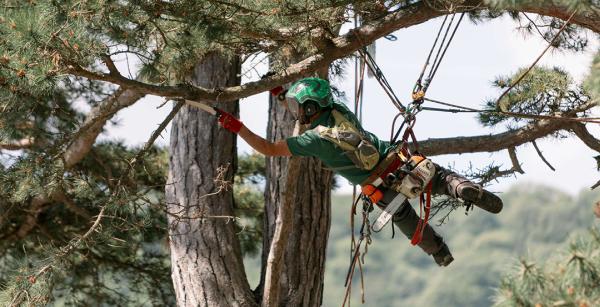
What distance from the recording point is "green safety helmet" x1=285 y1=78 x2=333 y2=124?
5.50 m

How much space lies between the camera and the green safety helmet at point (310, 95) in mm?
5496

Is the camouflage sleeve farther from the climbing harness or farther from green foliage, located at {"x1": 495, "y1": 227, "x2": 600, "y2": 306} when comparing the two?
green foliage, located at {"x1": 495, "y1": 227, "x2": 600, "y2": 306}

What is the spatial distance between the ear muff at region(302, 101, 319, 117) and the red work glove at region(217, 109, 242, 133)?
38 cm

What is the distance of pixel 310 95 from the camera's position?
18.0ft

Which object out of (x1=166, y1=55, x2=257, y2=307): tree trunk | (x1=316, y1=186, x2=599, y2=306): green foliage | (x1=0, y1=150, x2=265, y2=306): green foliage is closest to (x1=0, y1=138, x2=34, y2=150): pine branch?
(x1=0, y1=150, x2=265, y2=306): green foliage

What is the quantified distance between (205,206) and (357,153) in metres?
1.77

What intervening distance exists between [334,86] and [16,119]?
2.28 meters

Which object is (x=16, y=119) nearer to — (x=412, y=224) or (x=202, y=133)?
(x=202, y=133)

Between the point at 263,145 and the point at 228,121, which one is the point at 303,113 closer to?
the point at 263,145

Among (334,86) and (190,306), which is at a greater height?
(334,86)

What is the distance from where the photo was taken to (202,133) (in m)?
7.11

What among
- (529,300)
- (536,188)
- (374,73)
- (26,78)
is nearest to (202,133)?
(374,73)

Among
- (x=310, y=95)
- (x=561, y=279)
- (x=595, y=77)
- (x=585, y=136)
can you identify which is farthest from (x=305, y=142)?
(x=561, y=279)

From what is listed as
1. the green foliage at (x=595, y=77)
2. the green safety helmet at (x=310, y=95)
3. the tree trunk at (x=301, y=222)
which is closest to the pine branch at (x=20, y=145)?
the tree trunk at (x=301, y=222)
